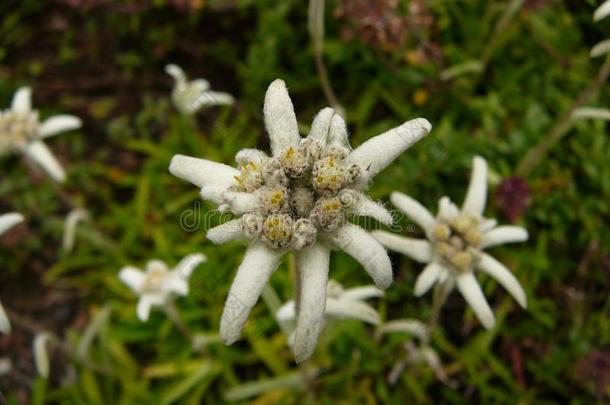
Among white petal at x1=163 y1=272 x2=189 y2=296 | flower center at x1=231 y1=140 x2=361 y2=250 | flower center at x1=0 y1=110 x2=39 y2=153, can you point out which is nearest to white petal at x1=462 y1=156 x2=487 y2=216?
flower center at x1=231 y1=140 x2=361 y2=250

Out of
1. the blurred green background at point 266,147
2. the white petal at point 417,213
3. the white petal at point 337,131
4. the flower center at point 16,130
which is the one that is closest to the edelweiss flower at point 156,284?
the blurred green background at point 266,147

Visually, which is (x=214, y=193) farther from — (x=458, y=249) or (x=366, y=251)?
(x=458, y=249)

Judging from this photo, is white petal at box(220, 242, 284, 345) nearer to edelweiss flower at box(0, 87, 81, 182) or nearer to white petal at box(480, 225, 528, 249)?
white petal at box(480, 225, 528, 249)

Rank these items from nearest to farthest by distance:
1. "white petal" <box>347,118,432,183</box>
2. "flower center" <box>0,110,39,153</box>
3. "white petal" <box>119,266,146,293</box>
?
1. "white petal" <box>347,118,432,183</box>
2. "white petal" <box>119,266,146,293</box>
3. "flower center" <box>0,110,39,153</box>

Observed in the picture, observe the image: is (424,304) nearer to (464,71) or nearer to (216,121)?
(464,71)

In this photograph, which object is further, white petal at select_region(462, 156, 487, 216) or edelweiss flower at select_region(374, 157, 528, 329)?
white petal at select_region(462, 156, 487, 216)

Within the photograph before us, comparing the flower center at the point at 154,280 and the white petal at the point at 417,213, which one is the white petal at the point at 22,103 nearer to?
the flower center at the point at 154,280
